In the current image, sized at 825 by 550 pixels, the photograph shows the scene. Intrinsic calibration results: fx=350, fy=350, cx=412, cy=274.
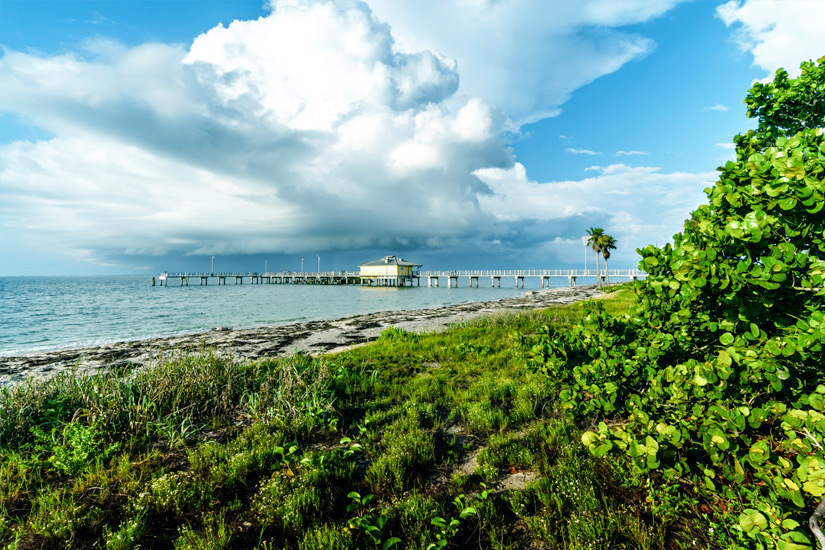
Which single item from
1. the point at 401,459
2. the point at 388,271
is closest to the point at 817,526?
the point at 401,459

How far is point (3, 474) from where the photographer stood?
407 centimetres

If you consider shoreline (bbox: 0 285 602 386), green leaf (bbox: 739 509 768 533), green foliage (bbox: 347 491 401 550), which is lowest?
shoreline (bbox: 0 285 602 386)

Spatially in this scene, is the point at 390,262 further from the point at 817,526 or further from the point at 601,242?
the point at 817,526

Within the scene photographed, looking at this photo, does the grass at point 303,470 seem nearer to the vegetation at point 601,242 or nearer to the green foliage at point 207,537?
the green foliage at point 207,537

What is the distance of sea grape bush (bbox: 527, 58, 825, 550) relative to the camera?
7.00 ft

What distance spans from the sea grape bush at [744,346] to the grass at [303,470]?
971mm

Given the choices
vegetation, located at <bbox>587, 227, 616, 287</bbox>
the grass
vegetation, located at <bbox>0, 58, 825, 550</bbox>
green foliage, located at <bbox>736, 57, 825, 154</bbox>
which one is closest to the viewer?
vegetation, located at <bbox>0, 58, 825, 550</bbox>

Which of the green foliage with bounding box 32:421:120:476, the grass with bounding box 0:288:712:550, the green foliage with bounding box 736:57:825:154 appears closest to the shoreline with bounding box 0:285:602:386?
the grass with bounding box 0:288:712:550

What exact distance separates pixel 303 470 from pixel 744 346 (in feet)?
14.9

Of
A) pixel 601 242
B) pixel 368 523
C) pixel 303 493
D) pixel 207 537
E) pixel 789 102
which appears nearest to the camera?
pixel 207 537

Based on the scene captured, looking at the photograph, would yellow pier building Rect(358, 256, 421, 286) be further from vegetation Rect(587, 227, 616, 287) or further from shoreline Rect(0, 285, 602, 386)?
shoreline Rect(0, 285, 602, 386)

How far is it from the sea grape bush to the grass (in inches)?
38.2

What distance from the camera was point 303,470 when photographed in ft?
14.0

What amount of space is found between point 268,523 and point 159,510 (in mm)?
1200
